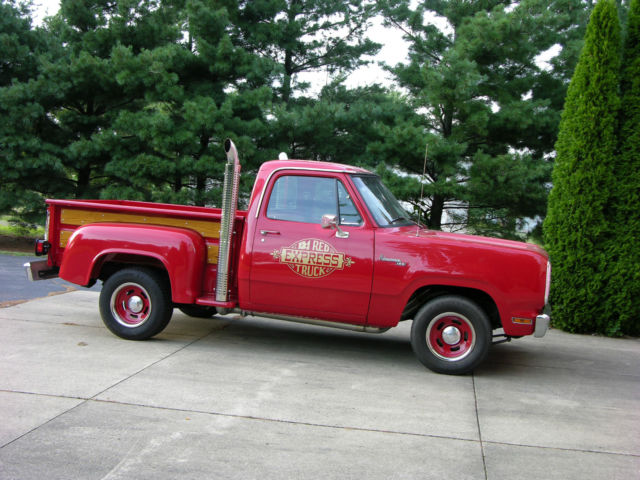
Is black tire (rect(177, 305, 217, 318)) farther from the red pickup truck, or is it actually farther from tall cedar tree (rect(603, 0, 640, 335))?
tall cedar tree (rect(603, 0, 640, 335))

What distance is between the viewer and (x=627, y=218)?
8375mm

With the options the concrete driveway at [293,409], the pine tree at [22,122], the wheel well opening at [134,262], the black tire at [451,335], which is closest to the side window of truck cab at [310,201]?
the black tire at [451,335]

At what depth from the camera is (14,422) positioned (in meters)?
4.32

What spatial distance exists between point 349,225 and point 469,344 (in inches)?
66.3

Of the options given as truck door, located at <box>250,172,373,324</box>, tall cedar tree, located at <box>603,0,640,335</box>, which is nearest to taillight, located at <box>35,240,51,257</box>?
truck door, located at <box>250,172,373,324</box>

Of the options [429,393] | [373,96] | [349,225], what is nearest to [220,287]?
[349,225]

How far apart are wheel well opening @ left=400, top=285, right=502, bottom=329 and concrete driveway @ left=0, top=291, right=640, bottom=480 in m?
0.60

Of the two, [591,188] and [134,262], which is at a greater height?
[591,188]

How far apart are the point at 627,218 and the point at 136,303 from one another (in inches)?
259

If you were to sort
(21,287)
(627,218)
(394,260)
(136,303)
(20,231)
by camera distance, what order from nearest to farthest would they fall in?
(394,260) → (136,303) → (627,218) → (21,287) → (20,231)

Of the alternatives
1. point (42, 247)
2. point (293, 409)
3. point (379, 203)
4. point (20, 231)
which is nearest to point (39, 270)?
point (42, 247)

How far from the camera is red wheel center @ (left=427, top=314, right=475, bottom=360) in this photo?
599 centimetres

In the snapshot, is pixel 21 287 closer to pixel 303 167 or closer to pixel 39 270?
pixel 39 270

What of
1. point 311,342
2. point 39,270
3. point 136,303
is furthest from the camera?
point 311,342
